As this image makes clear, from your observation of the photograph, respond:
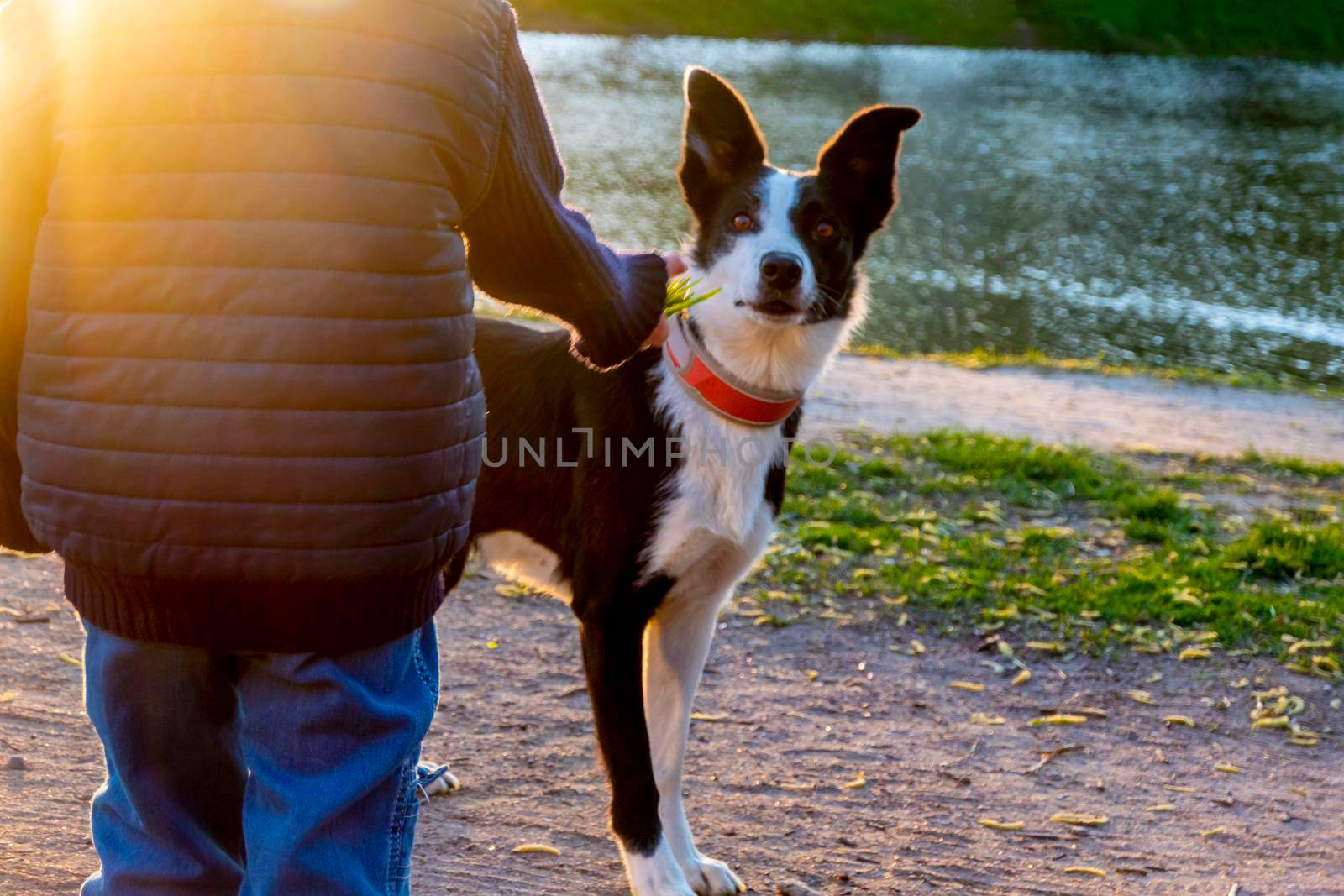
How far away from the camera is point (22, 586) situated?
425 centimetres

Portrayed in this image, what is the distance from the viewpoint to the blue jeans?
1709 mm

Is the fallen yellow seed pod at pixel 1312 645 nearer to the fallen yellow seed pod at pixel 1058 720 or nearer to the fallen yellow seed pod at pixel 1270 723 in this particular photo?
the fallen yellow seed pod at pixel 1270 723

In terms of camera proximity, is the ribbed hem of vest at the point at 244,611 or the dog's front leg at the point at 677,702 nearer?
the ribbed hem of vest at the point at 244,611

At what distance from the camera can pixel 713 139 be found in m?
3.15

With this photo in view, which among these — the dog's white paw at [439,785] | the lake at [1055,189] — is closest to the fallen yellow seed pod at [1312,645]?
the dog's white paw at [439,785]

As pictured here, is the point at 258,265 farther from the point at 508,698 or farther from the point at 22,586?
the point at 22,586

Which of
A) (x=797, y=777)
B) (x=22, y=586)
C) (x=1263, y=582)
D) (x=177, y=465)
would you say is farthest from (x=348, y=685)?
(x=1263, y=582)

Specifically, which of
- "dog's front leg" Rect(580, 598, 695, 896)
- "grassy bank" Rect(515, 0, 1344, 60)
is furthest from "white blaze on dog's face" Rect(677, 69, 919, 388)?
"grassy bank" Rect(515, 0, 1344, 60)

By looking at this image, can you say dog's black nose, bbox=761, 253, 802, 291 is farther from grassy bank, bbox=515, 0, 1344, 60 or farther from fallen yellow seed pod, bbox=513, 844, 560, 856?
grassy bank, bbox=515, 0, 1344, 60

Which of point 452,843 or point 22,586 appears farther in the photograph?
point 22,586

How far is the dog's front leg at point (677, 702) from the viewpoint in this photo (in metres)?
2.95

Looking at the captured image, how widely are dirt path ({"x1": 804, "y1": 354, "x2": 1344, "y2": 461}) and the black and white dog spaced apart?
369 cm

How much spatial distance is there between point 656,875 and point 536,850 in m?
0.36

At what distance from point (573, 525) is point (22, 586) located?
2.28m
